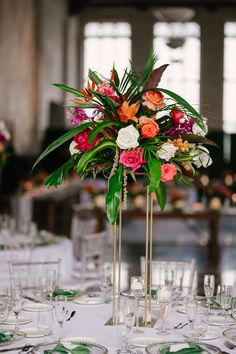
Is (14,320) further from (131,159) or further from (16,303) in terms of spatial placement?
(131,159)

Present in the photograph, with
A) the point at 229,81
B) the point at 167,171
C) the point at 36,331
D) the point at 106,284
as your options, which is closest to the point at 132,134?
the point at 167,171

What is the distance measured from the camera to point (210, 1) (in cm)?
2144

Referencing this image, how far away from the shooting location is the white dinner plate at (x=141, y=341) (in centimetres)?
313

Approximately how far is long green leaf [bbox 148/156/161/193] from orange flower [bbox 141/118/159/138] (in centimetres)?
11

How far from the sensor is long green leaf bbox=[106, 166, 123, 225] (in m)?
3.10

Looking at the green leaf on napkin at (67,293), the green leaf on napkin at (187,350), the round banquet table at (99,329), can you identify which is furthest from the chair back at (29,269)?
the green leaf on napkin at (187,350)

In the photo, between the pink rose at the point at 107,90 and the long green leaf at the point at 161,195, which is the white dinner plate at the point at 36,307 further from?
the pink rose at the point at 107,90

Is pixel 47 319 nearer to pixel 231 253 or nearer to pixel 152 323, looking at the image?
pixel 152 323

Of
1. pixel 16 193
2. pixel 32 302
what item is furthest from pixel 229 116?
pixel 32 302

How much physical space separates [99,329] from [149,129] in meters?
0.98

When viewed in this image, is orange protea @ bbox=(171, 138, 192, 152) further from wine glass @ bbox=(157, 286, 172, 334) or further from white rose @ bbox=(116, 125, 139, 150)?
wine glass @ bbox=(157, 286, 172, 334)

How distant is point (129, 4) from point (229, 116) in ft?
14.8

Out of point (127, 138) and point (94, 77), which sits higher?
point (94, 77)

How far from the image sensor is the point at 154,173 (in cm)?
314
